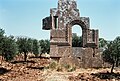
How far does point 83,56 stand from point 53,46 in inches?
125

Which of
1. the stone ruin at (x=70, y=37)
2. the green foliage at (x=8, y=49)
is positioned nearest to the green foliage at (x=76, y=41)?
the stone ruin at (x=70, y=37)

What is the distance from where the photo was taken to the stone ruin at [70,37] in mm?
30109

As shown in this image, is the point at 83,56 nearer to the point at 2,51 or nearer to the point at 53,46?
the point at 53,46

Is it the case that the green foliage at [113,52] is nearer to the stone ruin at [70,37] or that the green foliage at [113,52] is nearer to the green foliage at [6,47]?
the stone ruin at [70,37]

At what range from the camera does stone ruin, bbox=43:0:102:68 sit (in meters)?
30.1

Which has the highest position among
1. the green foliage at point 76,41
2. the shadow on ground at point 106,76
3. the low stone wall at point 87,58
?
the green foliage at point 76,41

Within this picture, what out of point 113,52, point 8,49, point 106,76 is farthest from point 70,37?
point 106,76

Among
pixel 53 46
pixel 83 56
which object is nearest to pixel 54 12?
pixel 53 46

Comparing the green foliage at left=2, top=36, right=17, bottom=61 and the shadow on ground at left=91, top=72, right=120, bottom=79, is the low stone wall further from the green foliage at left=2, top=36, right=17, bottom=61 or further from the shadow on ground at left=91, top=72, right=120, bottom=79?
the green foliage at left=2, top=36, right=17, bottom=61

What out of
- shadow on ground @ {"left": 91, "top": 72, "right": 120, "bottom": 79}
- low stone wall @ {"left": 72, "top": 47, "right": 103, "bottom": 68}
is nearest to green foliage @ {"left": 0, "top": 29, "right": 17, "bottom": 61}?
low stone wall @ {"left": 72, "top": 47, "right": 103, "bottom": 68}

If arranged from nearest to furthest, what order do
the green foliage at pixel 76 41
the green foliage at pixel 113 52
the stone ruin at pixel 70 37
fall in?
the green foliage at pixel 113 52 → the stone ruin at pixel 70 37 → the green foliage at pixel 76 41

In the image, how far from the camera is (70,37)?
1196 inches

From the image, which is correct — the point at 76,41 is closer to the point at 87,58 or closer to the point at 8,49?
the point at 87,58

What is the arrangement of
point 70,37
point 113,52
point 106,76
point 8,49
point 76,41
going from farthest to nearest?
point 76,41 → point 70,37 → point 8,49 → point 113,52 → point 106,76
